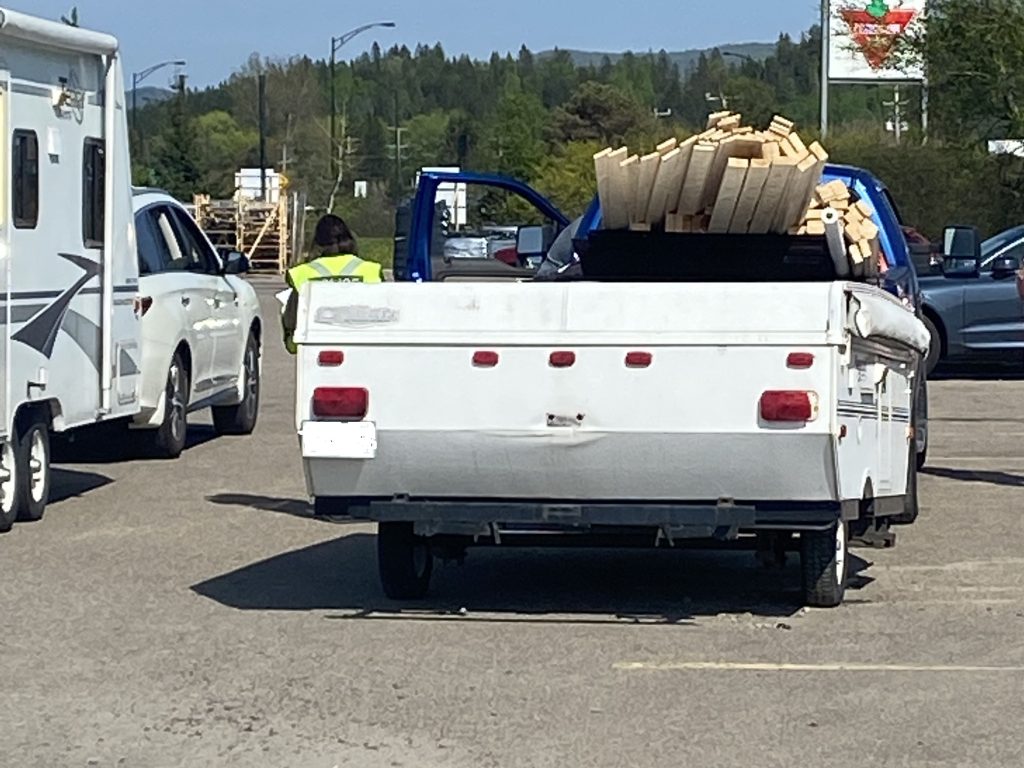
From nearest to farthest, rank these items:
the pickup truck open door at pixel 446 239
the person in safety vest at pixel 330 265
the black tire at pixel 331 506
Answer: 1. the black tire at pixel 331 506
2. the person in safety vest at pixel 330 265
3. the pickup truck open door at pixel 446 239

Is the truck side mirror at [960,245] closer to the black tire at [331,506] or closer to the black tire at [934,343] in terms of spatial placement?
the black tire at [331,506]

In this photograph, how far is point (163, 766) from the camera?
6.75 m

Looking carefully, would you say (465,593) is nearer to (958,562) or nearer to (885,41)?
(958,562)

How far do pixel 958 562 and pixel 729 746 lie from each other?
415 cm

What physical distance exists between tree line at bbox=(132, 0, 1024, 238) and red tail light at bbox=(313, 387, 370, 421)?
2429 cm

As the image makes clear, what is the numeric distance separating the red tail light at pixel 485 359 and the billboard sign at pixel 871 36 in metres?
33.2

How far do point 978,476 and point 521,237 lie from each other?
3714mm

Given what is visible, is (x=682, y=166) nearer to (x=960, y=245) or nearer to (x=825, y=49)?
(x=960, y=245)

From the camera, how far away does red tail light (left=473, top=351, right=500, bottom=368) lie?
870 centimetres

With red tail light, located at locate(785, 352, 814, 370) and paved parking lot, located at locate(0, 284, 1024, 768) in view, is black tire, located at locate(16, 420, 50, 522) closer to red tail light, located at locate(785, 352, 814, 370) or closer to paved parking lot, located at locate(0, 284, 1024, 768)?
paved parking lot, located at locate(0, 284, 1024, 768)

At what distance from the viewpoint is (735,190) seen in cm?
941

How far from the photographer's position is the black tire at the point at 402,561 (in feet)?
31.1

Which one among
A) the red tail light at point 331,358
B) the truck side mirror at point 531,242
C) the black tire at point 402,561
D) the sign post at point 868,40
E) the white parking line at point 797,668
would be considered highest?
the sign post at point 868,40

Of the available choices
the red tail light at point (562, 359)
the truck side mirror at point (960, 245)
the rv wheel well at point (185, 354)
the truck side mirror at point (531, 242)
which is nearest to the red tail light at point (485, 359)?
the red tail light at point (562, 359)
